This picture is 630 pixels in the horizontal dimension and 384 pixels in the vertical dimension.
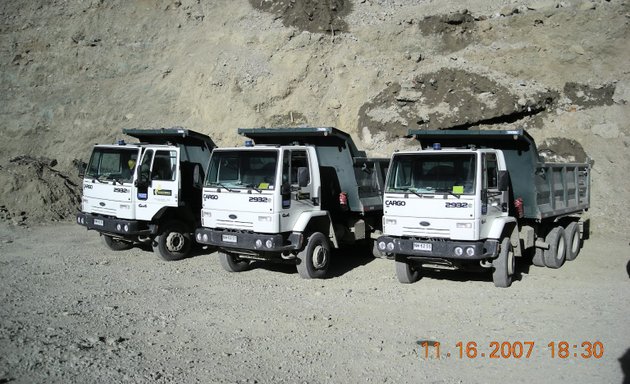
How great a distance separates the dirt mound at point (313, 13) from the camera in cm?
2366

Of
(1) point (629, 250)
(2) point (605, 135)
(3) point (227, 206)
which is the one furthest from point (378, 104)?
(3) point (227, 206)

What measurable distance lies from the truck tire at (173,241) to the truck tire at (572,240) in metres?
8.20

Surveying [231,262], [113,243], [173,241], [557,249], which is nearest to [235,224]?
[231,262]

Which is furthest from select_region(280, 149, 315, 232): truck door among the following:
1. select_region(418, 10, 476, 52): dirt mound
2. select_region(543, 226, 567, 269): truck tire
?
select_region(418, 10, 476, 52): dirt mound

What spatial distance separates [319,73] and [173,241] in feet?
39.6

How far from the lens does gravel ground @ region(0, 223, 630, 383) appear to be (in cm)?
585

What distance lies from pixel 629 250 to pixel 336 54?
13.6 meters

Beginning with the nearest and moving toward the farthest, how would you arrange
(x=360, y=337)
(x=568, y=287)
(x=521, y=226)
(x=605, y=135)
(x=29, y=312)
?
(x=360, y=337), (x=29, y=312), (x=568, y=287), (x=521, y=226), (x=605, y=135)

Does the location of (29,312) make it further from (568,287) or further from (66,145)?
(66,145)

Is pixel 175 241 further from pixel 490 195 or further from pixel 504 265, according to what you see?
pixel 504 265

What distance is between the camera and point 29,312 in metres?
7.74

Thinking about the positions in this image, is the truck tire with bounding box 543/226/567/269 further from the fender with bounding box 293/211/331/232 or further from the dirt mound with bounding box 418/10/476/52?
the dirt mound with bounding box 418/10/476/52

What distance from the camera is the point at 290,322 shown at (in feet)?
25.1
